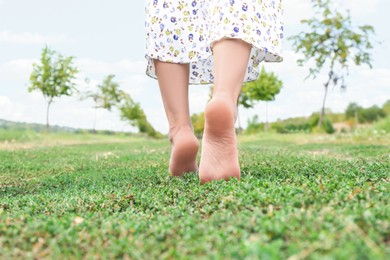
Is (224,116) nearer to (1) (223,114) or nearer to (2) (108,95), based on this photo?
(1) (223,114)

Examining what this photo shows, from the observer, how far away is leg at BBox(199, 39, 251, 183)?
98.3 inches

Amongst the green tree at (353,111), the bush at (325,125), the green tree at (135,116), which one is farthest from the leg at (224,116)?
the green tree at (135,116)

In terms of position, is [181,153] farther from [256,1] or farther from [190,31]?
[256,1]

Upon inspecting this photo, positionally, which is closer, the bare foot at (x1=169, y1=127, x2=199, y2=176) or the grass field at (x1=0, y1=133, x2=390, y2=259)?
the grass field at (x1=0, y1=133, x2=390, y2=259)

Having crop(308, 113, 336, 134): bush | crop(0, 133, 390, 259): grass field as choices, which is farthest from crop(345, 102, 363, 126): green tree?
crop(0, 133, 390, 259): grass field

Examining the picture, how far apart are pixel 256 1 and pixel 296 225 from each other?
159 centimetres

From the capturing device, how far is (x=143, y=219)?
1.74 metres

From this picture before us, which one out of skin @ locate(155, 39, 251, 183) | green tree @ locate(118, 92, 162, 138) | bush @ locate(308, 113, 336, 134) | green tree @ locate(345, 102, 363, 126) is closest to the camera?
skin @ locate(155, 39, 251, 183)

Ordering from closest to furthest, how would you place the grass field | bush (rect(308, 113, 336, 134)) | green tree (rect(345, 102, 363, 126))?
1. the grass field
2. bush (rect(308, 113, 336, 134))
3. green tree (rect(345, 102, 363, 126))

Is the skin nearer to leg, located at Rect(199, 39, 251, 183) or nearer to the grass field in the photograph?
leg, located at Rect(199, 39, 251, 183)

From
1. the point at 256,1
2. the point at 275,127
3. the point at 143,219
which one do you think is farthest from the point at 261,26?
the point at 275,127

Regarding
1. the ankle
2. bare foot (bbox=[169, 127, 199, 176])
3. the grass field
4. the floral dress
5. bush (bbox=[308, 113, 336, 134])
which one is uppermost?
the floral dress

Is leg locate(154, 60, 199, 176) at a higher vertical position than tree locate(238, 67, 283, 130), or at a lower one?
lower

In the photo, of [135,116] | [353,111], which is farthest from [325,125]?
[135,116]
